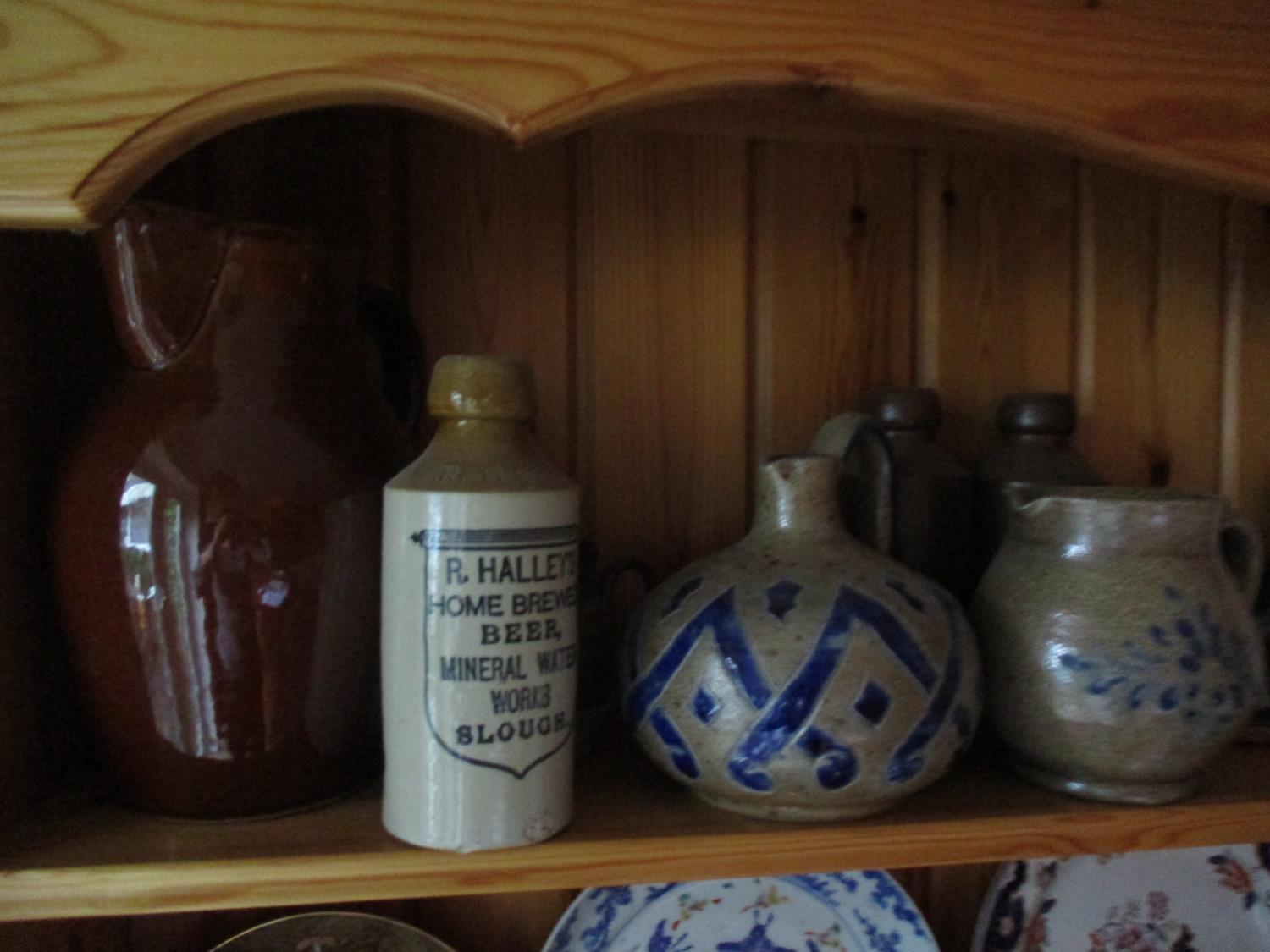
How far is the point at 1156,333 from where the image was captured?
2.28ft

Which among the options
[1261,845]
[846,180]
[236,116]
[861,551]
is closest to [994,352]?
[846,180]

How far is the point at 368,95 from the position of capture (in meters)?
0.38

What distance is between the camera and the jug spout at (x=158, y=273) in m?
0.42

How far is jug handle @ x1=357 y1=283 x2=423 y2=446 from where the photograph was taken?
1.71 ft

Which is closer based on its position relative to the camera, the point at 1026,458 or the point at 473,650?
the point at 473,650

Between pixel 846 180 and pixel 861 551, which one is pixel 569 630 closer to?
pixel 861 551

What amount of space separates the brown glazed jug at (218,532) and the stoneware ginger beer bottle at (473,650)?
0.14ft

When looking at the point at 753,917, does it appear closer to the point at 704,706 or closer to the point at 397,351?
the point at 704,706

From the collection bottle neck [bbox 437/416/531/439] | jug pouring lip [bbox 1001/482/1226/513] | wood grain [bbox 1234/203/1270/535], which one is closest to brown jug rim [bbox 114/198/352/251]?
bottle neck [bbox 437/416/531/439]

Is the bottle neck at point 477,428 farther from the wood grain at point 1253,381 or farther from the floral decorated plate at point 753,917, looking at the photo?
the wood grain at point 1253,381

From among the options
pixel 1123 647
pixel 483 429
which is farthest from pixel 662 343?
pixel 1123 647

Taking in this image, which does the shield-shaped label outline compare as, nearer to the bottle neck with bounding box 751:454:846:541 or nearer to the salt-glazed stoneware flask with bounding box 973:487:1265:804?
the bottle neck with bounding box 751:454:846:541

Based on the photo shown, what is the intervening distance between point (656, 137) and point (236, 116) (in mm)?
319

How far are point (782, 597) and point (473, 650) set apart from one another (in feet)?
0.48
